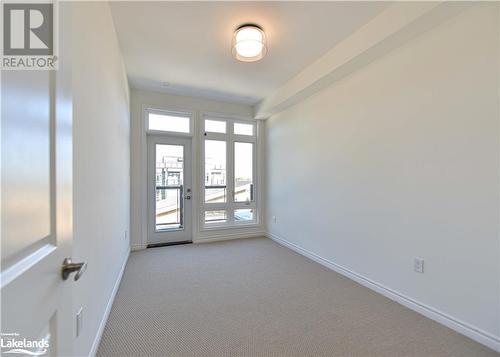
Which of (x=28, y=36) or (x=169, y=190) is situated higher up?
(x=28, y=36)

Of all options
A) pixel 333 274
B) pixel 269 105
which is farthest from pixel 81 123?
pixel 269 105

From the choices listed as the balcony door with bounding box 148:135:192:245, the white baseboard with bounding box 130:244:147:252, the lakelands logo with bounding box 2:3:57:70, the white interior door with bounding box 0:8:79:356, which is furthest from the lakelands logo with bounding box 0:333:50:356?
the balcony door with bounding box 148:135:192:245

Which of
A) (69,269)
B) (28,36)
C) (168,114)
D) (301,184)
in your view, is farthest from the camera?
(168,114)

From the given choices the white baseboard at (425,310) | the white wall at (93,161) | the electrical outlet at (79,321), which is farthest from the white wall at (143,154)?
the electrical outlet at (79,321)

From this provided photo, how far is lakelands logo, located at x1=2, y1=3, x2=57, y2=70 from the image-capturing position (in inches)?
21.1

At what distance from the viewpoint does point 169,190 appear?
438 cm

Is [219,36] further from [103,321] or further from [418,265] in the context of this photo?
[418,265]

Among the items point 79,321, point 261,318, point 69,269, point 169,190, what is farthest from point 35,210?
point 169,190

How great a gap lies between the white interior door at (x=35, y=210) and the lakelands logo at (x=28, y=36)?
0.09 ft

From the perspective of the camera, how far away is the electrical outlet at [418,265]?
7.02ft

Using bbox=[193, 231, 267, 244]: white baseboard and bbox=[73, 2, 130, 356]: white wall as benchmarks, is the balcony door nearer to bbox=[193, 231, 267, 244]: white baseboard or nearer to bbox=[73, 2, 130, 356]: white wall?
bbox=[193, 231, 267, 244]: white baseboard

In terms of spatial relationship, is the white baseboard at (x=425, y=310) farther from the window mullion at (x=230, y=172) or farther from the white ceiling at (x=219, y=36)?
the white ceiling at (x=219, y=36)

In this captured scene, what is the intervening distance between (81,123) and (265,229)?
409cm

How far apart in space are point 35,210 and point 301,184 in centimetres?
352
